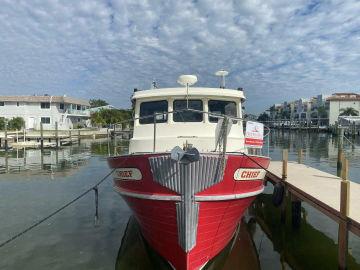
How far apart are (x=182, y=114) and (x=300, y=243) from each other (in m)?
5.04

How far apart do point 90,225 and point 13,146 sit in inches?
1218

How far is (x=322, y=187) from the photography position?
36.0ft

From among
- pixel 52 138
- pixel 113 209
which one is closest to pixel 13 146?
pixel 52 138

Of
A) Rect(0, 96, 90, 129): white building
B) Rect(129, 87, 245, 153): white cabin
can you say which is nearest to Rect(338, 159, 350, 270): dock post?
Rect(129, 87, 245, 153): white cabin

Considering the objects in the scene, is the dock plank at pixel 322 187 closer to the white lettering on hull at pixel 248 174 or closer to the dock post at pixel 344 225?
the dock post at pixel 344 225

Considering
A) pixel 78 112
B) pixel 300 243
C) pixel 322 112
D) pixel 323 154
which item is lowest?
pixel 300 243

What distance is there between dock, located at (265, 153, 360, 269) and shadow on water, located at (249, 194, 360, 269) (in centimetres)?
65

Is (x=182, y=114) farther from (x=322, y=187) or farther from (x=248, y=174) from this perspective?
(x=322, y=187)

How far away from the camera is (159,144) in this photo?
32.8ft

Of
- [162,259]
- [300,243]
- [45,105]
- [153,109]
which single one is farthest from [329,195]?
[45,105]

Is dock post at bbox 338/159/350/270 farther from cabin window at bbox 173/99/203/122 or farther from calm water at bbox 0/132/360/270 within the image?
cabin window at bbox 173/99/203/122

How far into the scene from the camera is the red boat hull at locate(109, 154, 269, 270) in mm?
7616

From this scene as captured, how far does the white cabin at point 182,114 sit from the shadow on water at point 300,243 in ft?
10.1

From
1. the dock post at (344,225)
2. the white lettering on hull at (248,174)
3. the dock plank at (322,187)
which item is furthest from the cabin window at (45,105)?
the dock post at (344,225)
